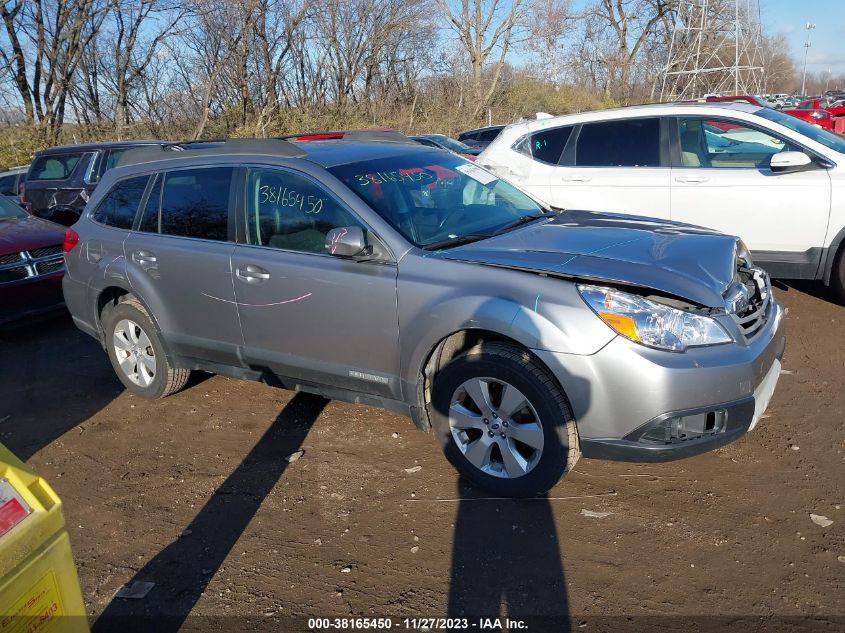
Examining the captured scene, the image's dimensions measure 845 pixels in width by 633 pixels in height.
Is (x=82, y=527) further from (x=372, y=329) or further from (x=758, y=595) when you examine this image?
(x=758, y=595)

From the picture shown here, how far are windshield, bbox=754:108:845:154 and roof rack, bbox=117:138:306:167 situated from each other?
4.27m

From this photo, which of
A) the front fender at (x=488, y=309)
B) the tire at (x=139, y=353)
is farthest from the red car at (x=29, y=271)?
the front fender at (x=488, y=309)

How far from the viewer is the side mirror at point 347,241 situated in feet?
12.1

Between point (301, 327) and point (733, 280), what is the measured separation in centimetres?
231

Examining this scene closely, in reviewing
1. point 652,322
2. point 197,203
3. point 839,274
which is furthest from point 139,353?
point 839,274

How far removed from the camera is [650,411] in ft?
10.2

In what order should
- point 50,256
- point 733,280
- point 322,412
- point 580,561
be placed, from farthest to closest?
point 50,256 → point 322,412 → point 733,280 → point 580,561

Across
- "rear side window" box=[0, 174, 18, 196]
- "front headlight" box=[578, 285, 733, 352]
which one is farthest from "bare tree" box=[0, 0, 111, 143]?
"front headlight" box=[578, 285, 733, 352]

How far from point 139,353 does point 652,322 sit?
11.9 ft

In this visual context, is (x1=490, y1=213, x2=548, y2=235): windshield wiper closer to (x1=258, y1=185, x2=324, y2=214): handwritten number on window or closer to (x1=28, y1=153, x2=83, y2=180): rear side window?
(x1=258, y1=185, x2=324, y2=214): handwritten number on window

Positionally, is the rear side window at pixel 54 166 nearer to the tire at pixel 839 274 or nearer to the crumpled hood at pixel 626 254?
the crumpled hood at pixel 626 254

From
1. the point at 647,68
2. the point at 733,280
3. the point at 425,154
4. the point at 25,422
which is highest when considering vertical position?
the point at 647,68

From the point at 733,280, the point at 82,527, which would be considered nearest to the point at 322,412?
the point at 82,527

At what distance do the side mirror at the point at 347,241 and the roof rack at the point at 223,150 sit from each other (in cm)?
75
